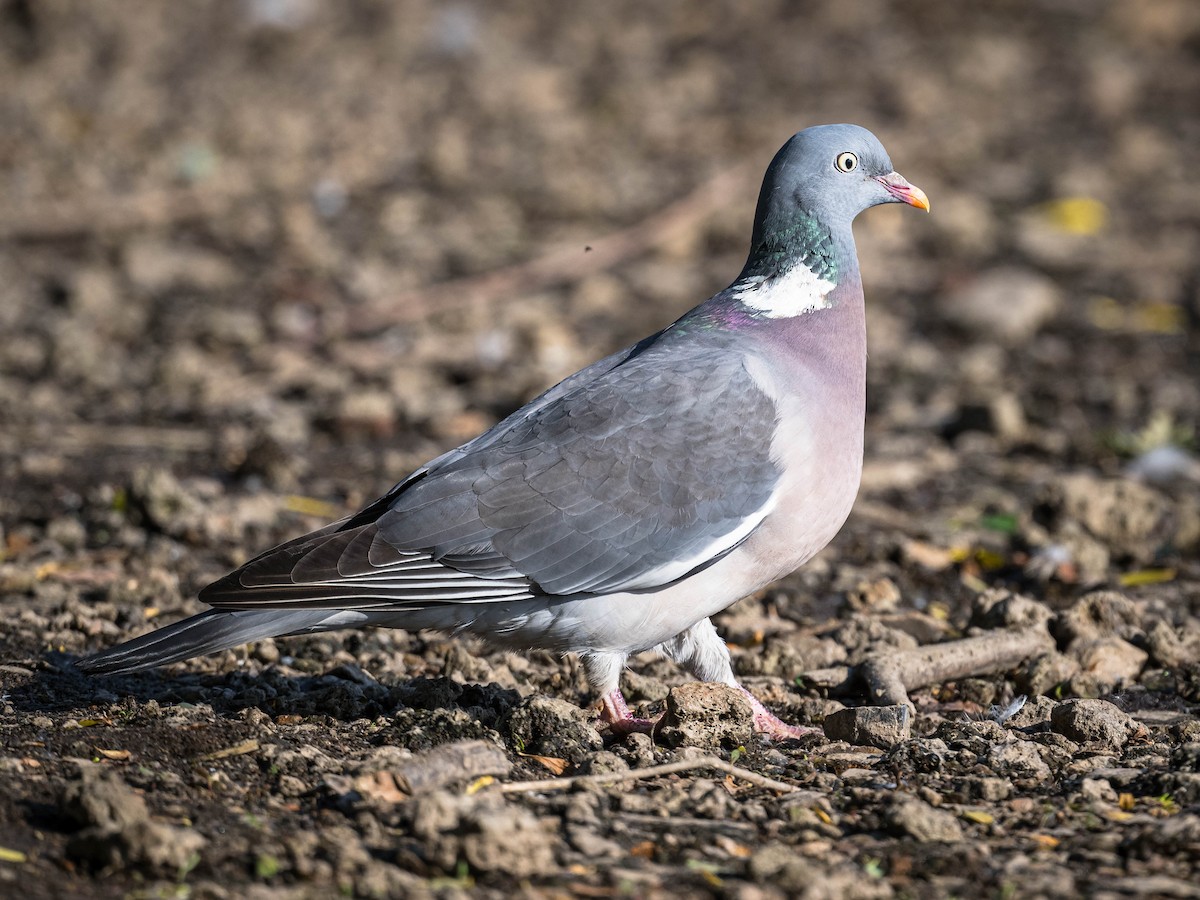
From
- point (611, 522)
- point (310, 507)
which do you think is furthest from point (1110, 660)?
point (310, 507)

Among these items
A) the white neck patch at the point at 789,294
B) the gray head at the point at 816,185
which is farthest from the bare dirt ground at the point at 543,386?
the gray head at the point at 816,185

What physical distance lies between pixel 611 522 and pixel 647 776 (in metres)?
0.83

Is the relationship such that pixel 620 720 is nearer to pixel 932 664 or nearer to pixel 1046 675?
pixel 932 664

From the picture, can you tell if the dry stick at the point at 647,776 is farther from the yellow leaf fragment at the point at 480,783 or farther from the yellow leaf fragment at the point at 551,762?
the yellow leaf fragment at the point at 551,762

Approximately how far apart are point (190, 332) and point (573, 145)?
12.6ft

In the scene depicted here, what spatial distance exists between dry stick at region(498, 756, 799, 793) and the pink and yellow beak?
203cm

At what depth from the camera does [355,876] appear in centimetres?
332

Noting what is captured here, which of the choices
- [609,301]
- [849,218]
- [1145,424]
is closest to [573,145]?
[609,301]

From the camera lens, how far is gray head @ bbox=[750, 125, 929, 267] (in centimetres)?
490

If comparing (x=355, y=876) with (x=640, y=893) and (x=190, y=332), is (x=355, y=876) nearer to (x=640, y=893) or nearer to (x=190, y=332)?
(x=640, y=893)

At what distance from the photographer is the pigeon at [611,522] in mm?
4422

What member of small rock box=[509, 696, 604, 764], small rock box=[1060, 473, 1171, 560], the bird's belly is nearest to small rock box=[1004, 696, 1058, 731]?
the bird's belly

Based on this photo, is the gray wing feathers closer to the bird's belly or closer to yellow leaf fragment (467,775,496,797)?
the bird's belly

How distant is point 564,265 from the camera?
386 inches
